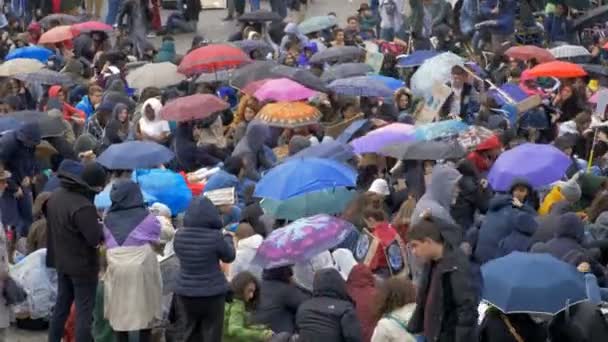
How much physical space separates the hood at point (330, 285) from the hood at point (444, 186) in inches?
111

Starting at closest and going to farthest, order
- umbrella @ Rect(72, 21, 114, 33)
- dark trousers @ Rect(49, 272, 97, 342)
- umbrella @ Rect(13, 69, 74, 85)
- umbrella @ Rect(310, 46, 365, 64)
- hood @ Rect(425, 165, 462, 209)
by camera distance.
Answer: dark trousers @ Rect(49, 272, 97, 342) < hood @ Rect(425, 165, 462, 209) < umbrella @ Rect(13, 69, 74, 85) < umbrella @ Rect(310, 46, 365, 64) < umbrella @ Rect(72, 21, 114, 33)

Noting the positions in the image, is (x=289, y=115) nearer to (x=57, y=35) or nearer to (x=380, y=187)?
(x=380, y=187)

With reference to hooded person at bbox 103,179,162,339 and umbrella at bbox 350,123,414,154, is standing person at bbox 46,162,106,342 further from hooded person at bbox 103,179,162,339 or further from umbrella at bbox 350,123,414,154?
umbrella at bbox 350,123,414,154

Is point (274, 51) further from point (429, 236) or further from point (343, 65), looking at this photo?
point (429, 236)

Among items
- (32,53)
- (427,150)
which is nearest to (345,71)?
(427,150)

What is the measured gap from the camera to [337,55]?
65.9 feet

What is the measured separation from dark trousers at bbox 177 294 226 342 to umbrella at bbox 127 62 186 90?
8.17 meters

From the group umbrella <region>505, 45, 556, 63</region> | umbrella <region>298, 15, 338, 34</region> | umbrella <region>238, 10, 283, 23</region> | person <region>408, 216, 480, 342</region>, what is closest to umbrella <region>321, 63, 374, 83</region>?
umbrella <region>505, 45, 556, 63</region>

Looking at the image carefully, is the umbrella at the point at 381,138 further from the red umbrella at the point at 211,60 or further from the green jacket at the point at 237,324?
the red umbrella at the point at 211,60

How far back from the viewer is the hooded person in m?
11.4

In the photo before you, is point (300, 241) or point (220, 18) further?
point (220, 18)

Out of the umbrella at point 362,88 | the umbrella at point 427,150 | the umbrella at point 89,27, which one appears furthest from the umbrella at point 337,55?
Answer: the umbrella at point 427,150

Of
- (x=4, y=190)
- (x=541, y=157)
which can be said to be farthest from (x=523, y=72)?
(x=4, y=190)

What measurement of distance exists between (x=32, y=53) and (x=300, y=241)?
11.3 m
